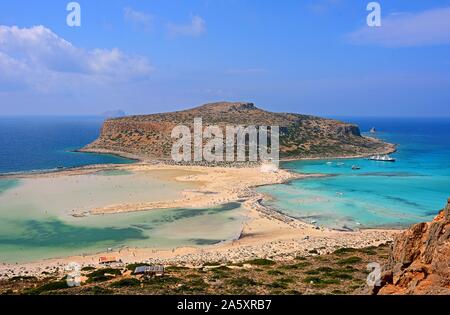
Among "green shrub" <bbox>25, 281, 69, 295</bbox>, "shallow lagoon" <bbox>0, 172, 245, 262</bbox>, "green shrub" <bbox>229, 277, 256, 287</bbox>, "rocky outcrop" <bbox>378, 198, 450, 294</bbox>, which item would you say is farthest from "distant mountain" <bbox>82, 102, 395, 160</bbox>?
"rocky outcrop" <bbox>378, 198, 450, 294</bbox>

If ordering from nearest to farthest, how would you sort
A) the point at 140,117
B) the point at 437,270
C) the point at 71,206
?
the point at 437,270, the point at 71,206, the point at 140,117

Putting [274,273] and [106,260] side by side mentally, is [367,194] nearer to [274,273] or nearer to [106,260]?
[274,273]

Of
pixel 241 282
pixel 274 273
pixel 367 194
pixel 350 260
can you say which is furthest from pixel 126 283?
pixel 367 194

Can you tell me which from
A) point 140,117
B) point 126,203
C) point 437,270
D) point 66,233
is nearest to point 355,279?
point 437,270

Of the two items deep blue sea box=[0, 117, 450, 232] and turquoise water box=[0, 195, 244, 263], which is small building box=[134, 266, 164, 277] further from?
deep blue sea box=[0, 117, 450, 232]

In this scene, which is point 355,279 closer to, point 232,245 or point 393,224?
point 232,245

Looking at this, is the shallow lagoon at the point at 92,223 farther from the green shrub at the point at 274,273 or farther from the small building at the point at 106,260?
the green shrub at the point at 274,273
